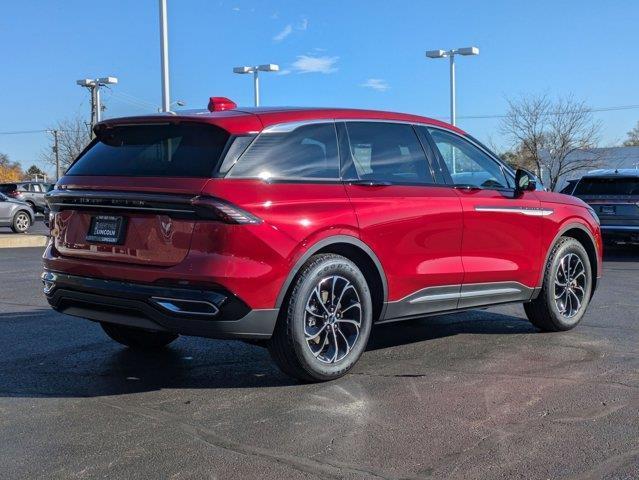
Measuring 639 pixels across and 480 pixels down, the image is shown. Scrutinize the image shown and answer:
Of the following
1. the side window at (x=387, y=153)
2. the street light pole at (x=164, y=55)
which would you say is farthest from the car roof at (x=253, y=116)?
the street light pole at (x=164, y=55)

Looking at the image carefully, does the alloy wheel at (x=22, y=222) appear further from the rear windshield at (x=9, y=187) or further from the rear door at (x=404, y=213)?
the rear door at (x=404, y=213)

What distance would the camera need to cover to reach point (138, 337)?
18.7 feet

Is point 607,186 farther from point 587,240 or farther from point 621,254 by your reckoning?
point 587,240

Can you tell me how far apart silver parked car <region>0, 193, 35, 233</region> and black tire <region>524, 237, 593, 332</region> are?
1996 centimetres

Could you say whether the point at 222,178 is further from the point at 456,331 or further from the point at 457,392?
the point at 456,331

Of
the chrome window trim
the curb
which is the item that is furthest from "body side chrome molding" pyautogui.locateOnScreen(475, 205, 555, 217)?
the curb

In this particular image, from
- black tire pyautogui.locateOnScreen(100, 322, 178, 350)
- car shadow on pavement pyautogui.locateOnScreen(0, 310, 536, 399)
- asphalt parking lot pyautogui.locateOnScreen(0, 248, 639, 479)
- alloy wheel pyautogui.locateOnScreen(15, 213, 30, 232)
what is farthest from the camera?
alloy wheel pyautogui.locateOnScreen(15, 213, 30, 232)

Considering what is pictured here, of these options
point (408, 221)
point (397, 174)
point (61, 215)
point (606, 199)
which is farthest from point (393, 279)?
point (606, 199)

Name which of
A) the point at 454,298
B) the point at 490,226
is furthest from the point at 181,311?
the point at 490,226

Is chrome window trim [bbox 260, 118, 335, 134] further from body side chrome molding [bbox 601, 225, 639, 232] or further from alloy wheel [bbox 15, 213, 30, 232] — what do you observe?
alloy wheel [bbox 15, 213, 30, 232]

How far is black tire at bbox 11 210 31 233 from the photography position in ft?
74.9

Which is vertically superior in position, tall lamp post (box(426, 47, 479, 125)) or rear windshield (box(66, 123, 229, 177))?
tall lamp post (box(426, 47, 479, 125))

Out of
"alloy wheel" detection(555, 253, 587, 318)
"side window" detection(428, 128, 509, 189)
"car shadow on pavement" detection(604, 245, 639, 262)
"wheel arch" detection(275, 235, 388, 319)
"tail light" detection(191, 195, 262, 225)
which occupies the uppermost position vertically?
"side window" detection(428, 128, 509, 189)

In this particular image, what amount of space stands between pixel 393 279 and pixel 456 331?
5.77ft
